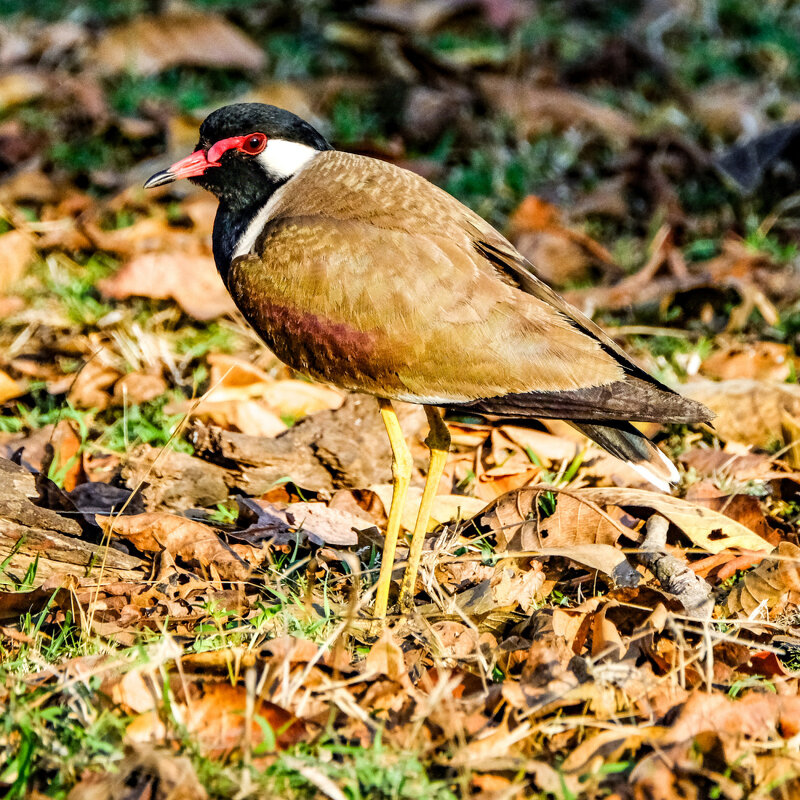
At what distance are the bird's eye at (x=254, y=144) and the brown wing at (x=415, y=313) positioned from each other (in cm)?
55

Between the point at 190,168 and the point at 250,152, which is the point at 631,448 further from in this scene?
the point at 190,168

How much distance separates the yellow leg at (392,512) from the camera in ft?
11.3

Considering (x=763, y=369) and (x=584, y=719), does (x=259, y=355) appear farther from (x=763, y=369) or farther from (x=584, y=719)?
(x=584, y=719)

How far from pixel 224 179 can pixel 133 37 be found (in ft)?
14.5

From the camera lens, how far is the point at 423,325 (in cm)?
344

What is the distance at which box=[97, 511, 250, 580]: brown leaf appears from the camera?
11.7 feet

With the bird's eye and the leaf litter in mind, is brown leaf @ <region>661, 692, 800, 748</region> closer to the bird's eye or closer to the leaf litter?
the leaf litter

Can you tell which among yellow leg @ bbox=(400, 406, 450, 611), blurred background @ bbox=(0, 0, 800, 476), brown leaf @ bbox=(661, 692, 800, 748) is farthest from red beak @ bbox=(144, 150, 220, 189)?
brown leaf @ bbox=(661, 692, 800, 748)

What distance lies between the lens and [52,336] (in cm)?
528

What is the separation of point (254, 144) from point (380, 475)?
144 centimetres

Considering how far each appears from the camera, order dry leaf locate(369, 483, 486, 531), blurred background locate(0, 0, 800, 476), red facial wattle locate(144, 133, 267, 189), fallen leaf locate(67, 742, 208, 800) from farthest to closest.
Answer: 1. blurred background locate(0, 0, 800, 476)
2. red facial wattle locate(144, 133, 267, 189)
3. dry leaf locate(369, 483, 486, 531)
4. fallen leaf locate(67, 742, 208, 800)

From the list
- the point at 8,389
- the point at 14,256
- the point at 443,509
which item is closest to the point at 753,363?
the point at 443,509

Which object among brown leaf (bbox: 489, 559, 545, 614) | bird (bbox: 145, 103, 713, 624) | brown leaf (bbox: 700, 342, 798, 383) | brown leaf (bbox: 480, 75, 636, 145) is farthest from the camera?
brown leaf (bbox: 480, 75, 636, 145)

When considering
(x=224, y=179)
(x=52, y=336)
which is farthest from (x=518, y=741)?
(x=52, y=336)
